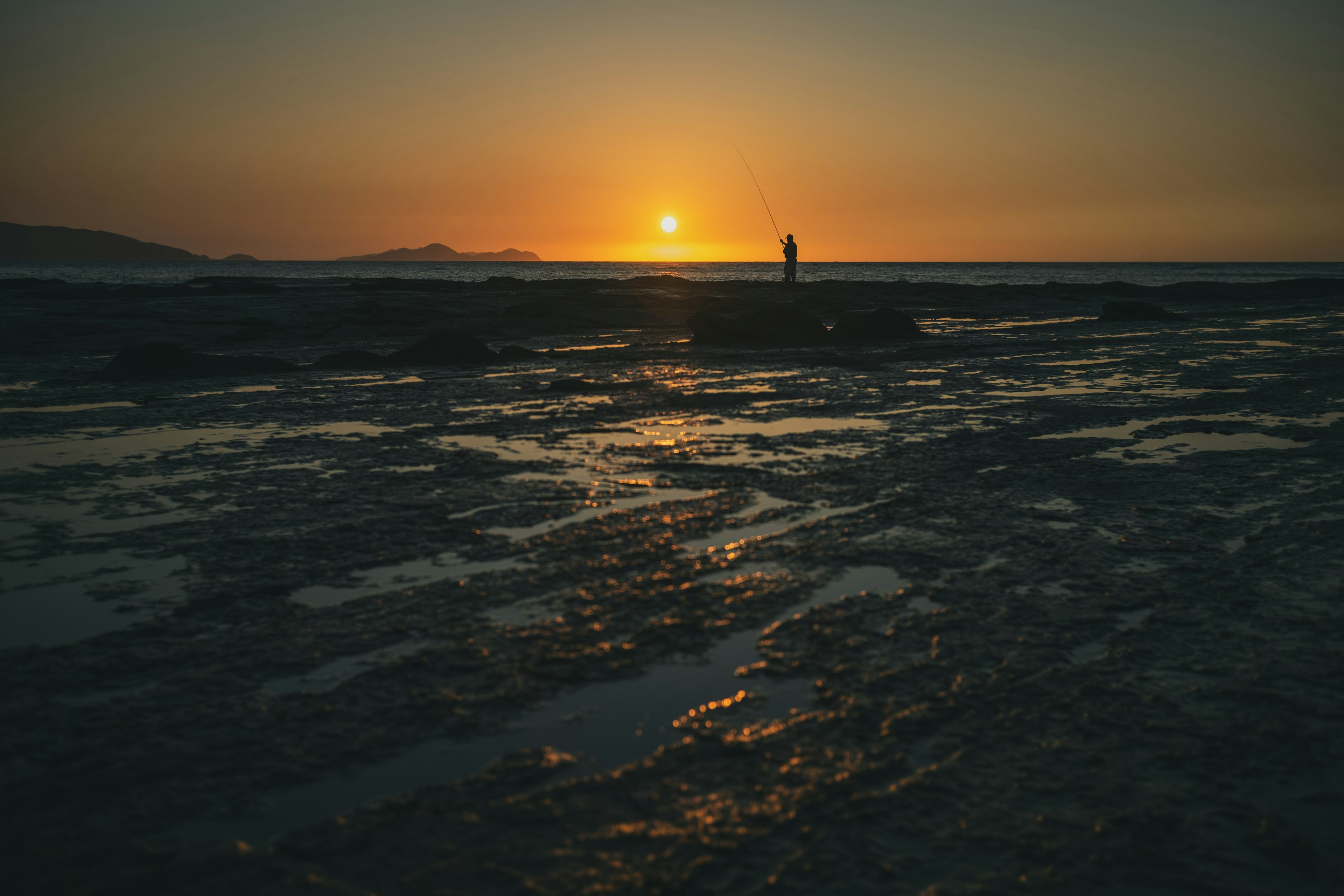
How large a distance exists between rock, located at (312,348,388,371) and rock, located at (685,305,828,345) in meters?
5.94

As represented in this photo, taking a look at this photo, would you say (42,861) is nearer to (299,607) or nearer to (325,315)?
(299,607)

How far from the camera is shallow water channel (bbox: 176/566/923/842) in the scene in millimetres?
2146

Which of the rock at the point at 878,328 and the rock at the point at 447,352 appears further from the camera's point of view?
the rock at the point at 878,328

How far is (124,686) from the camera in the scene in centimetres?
278

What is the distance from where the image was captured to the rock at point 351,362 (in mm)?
11836

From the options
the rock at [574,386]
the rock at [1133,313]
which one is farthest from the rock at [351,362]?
the rock at [1133,313]

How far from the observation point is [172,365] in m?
10.9

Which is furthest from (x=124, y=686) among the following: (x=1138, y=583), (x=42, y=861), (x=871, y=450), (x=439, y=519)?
(x=871, y=450)

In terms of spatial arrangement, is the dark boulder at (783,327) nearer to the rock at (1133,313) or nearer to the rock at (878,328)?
the rock at (878,328)

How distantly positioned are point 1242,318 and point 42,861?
1059 inches

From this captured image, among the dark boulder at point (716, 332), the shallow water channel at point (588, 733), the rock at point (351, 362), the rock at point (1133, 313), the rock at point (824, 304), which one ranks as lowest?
the shallow water channel at point (588, 733)

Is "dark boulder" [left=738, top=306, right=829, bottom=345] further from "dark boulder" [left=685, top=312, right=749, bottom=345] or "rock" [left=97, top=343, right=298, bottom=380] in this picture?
"rock" [left=97, top=343, right=298, bottom=380]

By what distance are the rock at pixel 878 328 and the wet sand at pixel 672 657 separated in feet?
30.3

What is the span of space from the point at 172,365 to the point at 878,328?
40.1 feet
